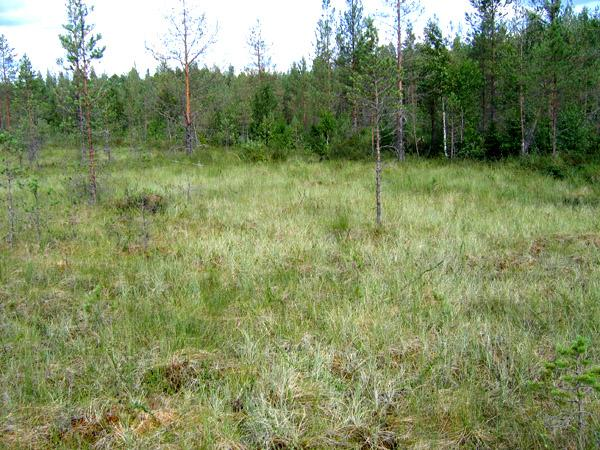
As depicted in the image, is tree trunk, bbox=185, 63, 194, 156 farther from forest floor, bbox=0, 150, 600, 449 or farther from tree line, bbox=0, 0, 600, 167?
forest floor, bbox=0, 150, 600, 449

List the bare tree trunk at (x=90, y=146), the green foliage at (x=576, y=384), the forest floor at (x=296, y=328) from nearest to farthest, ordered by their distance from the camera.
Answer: the green foliage at (x=576, y=384)
the forest floor at (x=296, y=328)
the bare tree trunk at (x=90, y=146)

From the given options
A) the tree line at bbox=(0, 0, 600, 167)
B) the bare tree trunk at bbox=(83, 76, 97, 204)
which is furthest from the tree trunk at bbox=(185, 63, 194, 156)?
the bare tree trunk at bbox=(83, 76, 97, 204)

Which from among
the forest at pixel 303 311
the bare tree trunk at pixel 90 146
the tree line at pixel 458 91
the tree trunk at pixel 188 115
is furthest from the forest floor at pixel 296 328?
the tree trunk at pixel 188 115

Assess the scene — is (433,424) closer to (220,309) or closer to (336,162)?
(220,309)

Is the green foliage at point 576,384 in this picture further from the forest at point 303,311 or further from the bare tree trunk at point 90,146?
the bare tree trunk at point 90,146

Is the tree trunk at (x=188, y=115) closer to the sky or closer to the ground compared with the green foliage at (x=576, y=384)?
closer to the sky

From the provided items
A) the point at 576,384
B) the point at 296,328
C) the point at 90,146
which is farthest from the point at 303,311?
the point at 90,146

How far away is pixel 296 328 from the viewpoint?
13.5ft

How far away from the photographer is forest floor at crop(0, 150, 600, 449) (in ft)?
9.48

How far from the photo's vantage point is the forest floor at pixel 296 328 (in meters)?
2.89

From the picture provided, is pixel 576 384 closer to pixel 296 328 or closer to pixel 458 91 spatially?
pixel 296 328

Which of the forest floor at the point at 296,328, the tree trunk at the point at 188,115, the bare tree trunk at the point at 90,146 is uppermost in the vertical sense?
the tree trunk at the point at 188,115

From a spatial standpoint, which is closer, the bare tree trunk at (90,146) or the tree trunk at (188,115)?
the bare tree trunk at (90,146)

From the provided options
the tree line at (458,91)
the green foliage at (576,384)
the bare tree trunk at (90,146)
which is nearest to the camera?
the green foliage at (576,384)
